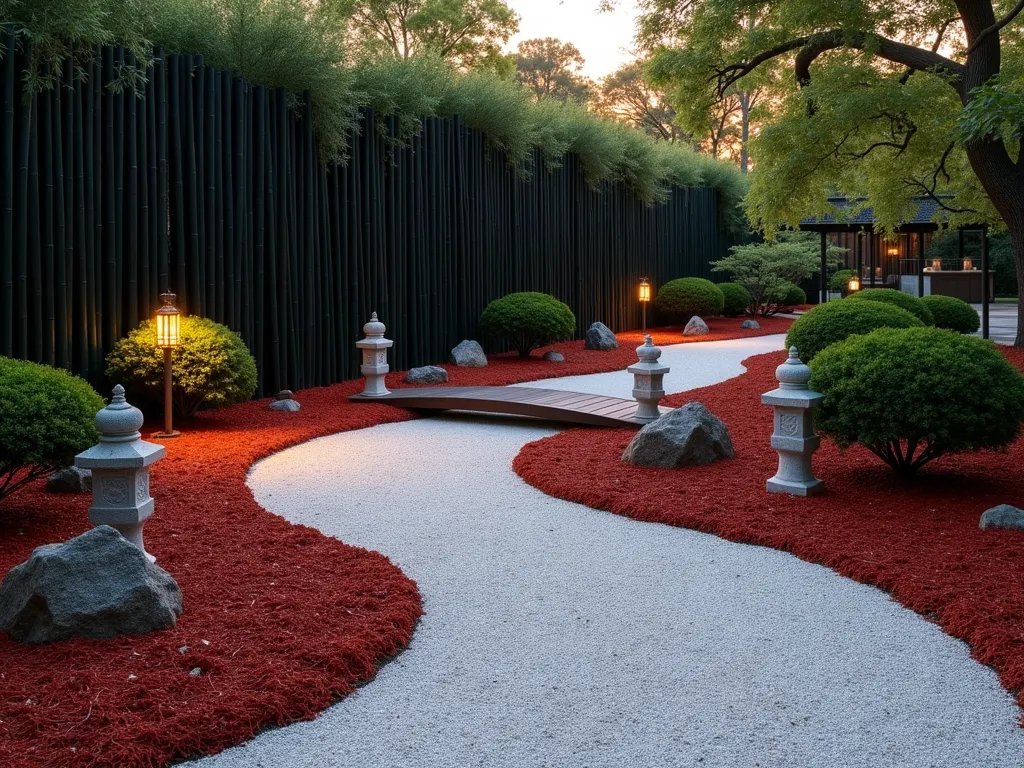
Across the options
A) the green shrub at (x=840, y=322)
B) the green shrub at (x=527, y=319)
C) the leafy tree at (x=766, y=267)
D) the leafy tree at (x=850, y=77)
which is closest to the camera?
the green shrub at (x=840, y=322)

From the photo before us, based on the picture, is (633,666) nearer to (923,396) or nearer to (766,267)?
(923,396)

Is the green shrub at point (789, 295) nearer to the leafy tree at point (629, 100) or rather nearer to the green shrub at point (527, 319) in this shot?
the green shrub at point (527, 319)

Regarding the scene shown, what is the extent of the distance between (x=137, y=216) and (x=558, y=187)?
28.2ft

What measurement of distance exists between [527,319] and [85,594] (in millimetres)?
9783

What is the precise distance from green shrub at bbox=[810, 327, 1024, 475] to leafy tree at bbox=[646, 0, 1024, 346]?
6.02 metres

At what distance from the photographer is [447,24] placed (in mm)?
23188

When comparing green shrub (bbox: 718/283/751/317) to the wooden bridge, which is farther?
green shrub (bbox: 718/283/751/317)

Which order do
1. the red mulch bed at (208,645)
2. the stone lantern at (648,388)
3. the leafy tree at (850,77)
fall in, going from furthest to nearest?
the leafy tree at (850,77), the stone lantern at (648,388), the red mulch bed at (208,645)

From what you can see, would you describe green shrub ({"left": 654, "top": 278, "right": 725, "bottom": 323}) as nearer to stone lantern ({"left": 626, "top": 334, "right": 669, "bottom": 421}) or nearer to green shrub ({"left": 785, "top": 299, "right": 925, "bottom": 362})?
green shrub ({"left": 785, "top": 299, "right": 925, "bottom": 362})

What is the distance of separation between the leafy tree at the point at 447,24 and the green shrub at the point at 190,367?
16064 millimetres

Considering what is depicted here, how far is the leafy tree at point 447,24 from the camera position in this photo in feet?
74.1

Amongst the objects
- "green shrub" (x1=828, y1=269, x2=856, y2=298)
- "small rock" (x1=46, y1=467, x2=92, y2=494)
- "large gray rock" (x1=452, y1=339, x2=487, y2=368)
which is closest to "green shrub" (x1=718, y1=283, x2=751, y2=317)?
"green shrub" (x1=828, y1=269, x2=856, y2=298)

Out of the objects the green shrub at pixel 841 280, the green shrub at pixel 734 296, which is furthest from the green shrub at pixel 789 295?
the green shrub at pixel 841 280

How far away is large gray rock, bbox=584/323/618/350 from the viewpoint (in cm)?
1486
